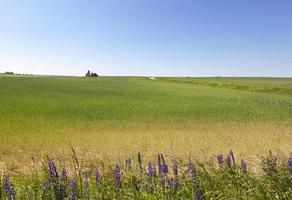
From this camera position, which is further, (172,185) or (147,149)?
(147,149)

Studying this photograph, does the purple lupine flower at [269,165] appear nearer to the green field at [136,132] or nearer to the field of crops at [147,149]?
the field of crops at [147,149]

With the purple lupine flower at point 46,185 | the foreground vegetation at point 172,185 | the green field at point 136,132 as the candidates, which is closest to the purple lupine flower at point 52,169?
the foreground vegetation at point 172,185

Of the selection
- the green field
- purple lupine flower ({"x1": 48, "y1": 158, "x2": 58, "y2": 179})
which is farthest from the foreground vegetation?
the green field

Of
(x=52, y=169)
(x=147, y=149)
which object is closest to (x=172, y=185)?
(x=52, y=169)

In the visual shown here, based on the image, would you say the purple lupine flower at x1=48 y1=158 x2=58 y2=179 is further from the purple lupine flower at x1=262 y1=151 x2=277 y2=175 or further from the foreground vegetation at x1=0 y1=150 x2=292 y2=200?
the purple lupine flower at x1=262 y1=151 x2=277 y2=175

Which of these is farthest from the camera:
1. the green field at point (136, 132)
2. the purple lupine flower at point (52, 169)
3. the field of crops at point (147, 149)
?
the green field at point (136, 132)

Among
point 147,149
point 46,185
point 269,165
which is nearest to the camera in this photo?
point 46,185

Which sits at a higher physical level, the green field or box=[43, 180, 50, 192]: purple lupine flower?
box=[43, 180, 50, 192]: purple lupine flower

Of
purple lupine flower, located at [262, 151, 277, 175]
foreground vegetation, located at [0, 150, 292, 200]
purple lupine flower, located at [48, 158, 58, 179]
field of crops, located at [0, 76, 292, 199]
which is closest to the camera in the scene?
foreground vegetation, located at [0, 150, 292, 200]

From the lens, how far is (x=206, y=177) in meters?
5.48

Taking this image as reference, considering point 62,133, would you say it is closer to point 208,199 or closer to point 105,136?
point 105,136

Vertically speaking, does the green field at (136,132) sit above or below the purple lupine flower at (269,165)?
below

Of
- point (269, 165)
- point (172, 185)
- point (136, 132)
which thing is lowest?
point (136, 132)

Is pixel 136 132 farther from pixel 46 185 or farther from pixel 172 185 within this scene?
pixel 46 185
